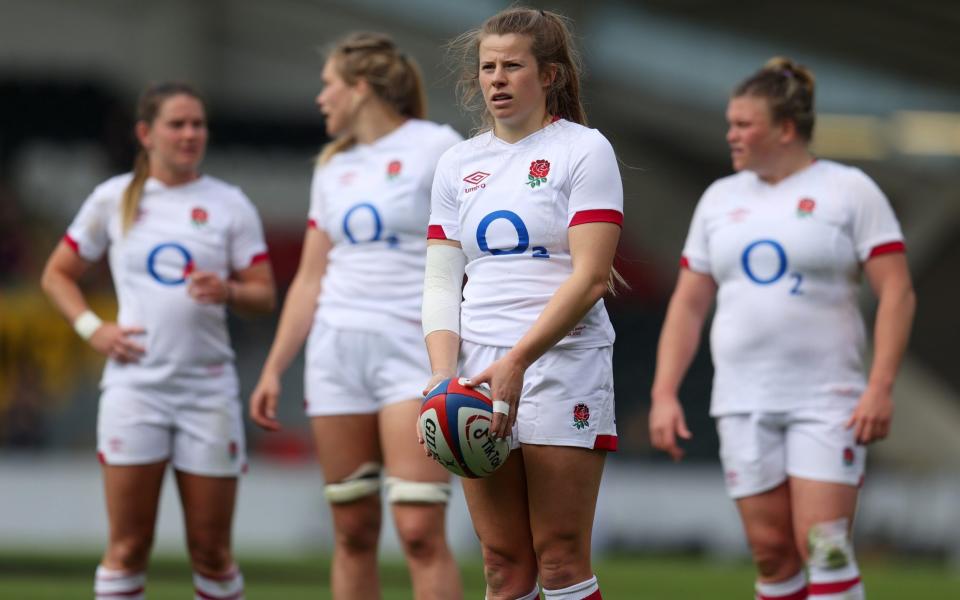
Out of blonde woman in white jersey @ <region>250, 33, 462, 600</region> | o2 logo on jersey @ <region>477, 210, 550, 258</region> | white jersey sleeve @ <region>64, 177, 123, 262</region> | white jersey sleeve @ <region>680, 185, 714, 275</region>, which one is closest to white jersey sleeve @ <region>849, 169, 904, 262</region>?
white jersey sleeve @ <region>680, 185, 714, 275</region>

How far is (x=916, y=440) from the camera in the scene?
21641mm

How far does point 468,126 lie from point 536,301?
1798cm

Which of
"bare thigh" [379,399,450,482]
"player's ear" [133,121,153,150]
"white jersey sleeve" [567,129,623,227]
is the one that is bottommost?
"bare thigh" [379,399,450,482]

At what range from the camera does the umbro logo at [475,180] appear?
432cm

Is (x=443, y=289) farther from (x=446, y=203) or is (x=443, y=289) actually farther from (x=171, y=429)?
(x=171, y=429)

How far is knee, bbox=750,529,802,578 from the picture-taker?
552cm

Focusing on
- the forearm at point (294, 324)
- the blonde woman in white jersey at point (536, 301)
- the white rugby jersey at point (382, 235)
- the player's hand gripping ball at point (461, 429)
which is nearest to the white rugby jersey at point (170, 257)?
the forearm at point (294, 324)

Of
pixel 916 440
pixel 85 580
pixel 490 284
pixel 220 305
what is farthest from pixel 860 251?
pixel 916 440

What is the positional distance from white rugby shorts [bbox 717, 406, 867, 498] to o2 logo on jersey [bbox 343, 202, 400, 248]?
148 cm

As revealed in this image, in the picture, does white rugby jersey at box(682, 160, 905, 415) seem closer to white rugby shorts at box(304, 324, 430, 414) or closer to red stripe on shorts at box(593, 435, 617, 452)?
white rugby shorts at box(304, 324, 430, 414)

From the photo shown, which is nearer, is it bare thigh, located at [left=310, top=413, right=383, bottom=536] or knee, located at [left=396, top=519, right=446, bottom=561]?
knee, located at [left=396, top=519, right=446, bottom=561]

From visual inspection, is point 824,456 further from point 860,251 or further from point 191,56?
point 191,56

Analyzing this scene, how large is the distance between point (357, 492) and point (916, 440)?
1746 centimetres

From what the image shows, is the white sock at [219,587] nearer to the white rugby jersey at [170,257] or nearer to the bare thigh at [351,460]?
the bare thigh at [351,460]
